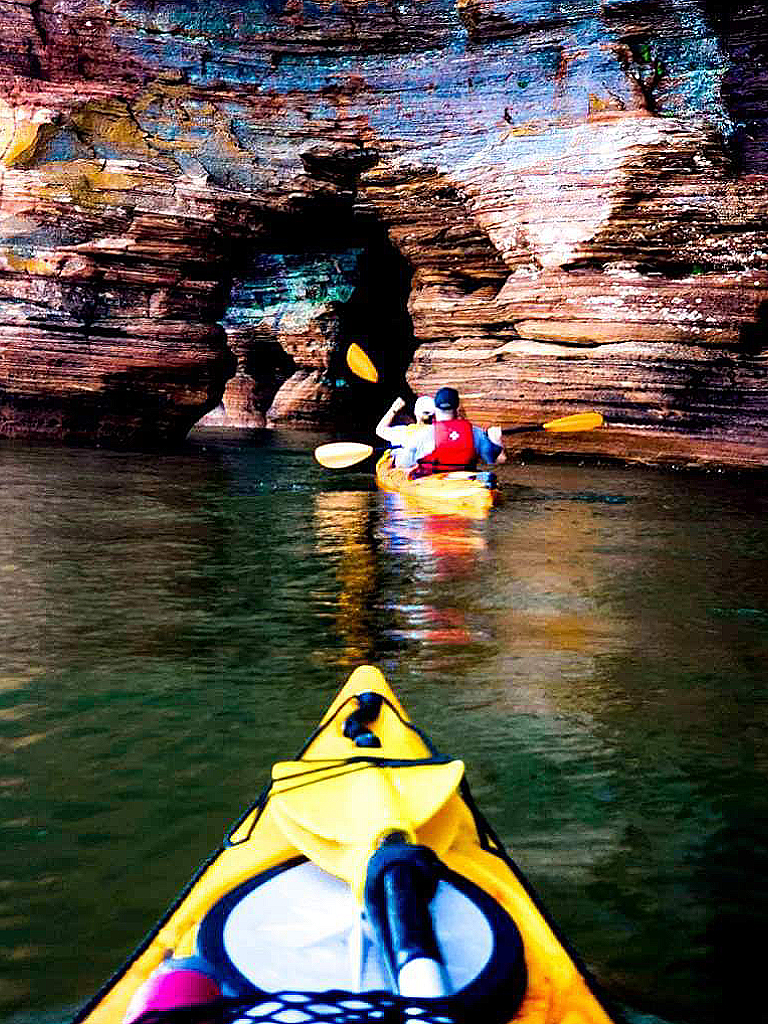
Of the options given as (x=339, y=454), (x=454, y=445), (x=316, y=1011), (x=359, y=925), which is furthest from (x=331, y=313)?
(x=316, y=1011)

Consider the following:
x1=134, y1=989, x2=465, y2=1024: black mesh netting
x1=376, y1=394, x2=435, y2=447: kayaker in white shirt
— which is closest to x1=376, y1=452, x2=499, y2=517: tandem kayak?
x1=376, y1=394, x2=435, y2=447: kayaker in white shirt

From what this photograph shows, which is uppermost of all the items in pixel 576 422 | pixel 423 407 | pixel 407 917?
pixel 423 407

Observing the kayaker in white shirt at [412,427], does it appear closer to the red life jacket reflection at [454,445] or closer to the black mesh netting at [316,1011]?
the red life jacket reflection at [454,445]

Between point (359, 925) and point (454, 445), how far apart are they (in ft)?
23.6

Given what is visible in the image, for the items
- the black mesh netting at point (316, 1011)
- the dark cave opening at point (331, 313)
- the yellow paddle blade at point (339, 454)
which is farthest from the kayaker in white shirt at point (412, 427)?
the black mesh netting at point (316, 1011)

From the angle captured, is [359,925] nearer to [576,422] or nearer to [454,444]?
[454,444]

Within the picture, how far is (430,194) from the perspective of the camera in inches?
573

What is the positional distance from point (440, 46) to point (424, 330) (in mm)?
→ 4324

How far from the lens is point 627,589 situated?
530cm

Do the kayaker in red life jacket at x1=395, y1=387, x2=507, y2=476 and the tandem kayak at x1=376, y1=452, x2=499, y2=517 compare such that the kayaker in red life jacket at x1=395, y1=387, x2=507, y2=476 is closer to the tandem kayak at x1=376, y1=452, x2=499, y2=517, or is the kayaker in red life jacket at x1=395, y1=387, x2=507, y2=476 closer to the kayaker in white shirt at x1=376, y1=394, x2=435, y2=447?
the tandem kayak at x1=376, y1=452, x2=499, y2=517

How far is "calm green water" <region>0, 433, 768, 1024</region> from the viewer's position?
Answer: 6.71 ft

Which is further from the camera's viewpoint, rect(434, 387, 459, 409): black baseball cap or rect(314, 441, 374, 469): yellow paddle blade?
rect(314, 441, 374, 469): yellow paddle blade

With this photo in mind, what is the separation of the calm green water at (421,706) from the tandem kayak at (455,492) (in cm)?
63

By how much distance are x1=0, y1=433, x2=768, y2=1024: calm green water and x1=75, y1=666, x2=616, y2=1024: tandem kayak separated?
1.10 ft
